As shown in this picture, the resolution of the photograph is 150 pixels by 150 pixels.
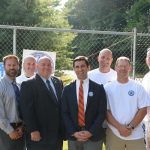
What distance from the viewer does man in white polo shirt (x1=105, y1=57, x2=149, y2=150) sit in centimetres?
629

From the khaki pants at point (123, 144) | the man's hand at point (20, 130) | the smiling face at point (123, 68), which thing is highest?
the smiling face at point (123, 68)

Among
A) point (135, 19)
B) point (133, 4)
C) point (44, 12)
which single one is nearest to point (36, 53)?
point (44, 12)

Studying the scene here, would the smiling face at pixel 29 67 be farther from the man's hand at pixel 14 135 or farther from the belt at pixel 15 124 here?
the man's hand at pixel 14 135

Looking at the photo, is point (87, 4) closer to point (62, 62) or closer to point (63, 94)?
point (62, 62)

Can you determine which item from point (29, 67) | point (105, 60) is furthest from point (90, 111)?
point (29, 67)

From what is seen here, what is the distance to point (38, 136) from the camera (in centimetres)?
613

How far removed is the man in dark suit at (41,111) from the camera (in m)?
6.13

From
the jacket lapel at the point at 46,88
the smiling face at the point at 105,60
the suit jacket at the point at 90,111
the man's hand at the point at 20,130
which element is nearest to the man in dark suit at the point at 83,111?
the suit jacket at the point at 90,111

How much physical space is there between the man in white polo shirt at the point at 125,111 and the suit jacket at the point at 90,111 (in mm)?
157

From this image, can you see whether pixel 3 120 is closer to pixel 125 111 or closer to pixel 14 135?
pixel 14 135

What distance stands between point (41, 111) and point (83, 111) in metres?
0.59

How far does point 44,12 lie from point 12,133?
17.0 metres

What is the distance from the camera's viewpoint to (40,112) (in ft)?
20.3

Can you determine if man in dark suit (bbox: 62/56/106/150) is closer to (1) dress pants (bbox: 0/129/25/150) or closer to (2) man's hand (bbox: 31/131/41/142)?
(2) man's hand (bbox: 31/131/41/142)
